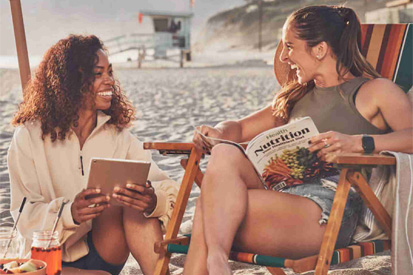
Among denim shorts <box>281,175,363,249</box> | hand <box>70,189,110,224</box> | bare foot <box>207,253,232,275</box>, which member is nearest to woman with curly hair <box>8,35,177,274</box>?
hand <box>70,189,110,224</box>

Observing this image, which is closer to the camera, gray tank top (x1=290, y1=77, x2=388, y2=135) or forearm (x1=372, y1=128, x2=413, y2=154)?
forearm (x1=372, y1=128, x2=413, y2=154)

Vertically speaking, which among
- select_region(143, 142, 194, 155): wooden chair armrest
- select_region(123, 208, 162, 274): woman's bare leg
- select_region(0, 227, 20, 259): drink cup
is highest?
select_region(143, 142, 194, 155): wooden chair armrest

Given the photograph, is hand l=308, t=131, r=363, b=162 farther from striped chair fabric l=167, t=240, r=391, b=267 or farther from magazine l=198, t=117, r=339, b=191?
striped chair fabric l=167, t=240, r=391, b=267

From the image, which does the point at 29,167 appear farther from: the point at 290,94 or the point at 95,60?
the point at 290,94

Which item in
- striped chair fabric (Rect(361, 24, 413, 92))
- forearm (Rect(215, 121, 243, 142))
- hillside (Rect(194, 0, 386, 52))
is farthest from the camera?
hillside (Rect(194, 0, 386, 52))

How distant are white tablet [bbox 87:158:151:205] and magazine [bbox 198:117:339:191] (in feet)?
0.98

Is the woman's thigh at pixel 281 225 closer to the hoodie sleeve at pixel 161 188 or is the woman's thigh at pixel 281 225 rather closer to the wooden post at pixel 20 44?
the hoodie sleeve at pixel 161 188

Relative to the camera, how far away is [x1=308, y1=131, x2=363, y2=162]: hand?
2.22 m

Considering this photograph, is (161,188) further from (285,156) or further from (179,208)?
(285,156)

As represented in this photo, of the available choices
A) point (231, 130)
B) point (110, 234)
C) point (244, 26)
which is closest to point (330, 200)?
point (231, 130)

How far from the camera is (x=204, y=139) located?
251 cm

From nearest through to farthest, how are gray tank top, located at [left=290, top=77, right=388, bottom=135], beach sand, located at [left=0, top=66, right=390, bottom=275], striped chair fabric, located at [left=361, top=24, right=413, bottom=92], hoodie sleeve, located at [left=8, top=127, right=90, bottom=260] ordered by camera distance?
hoodie sleeve, located at [left=8, top=127, right=90, bottom=260], gray tank top, located at [left=290, top=77, right=388, bottom=135], striped chair fabric, located at [left=361, top=24, right=413, bottom=92], beach sand, located at [left=0, top=66, right=390, bottom=275]

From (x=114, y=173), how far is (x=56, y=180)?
396 mm

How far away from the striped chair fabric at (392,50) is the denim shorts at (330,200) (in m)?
0.73
